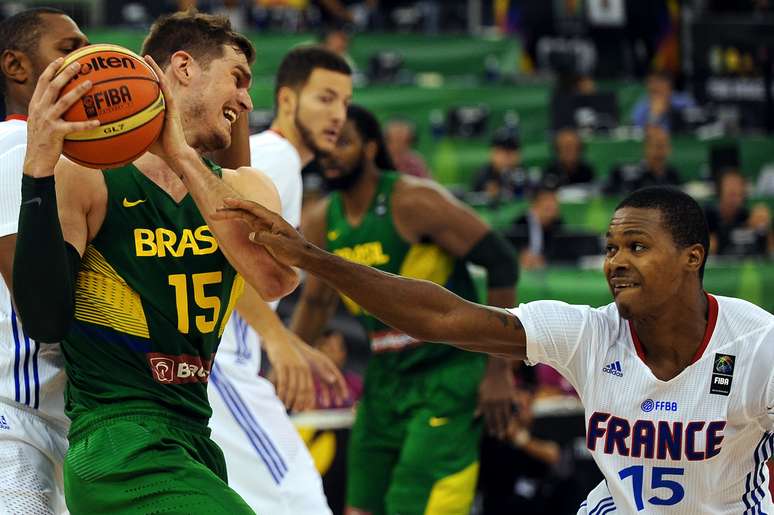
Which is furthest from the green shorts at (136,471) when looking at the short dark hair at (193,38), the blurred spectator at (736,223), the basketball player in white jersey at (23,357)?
the blurred spectator at (736,223)

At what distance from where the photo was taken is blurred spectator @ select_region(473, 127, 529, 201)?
13.8 metres

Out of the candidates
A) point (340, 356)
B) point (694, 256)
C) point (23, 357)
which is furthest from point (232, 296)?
point (340, 356)

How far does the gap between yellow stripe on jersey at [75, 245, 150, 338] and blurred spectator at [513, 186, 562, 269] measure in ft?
26.2

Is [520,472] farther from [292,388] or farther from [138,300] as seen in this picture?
[138,300]

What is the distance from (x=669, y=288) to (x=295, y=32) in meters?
11.8

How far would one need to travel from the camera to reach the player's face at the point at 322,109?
275 inches

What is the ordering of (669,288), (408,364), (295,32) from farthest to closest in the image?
(295,32) → (408,364) → (669,288)

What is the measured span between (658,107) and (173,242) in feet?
43.1

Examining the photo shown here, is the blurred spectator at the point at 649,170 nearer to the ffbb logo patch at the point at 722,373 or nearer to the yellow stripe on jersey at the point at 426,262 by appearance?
the yellow stripe on jersey at the point at 426,262

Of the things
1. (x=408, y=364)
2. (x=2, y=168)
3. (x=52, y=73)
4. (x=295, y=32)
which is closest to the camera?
(x=52, y=73)

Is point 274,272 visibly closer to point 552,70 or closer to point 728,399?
point 728,399

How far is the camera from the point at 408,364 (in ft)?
23.7

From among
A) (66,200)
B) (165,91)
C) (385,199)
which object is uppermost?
(165,91)

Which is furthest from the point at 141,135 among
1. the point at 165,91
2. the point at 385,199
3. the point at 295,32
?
the point at 295,32
